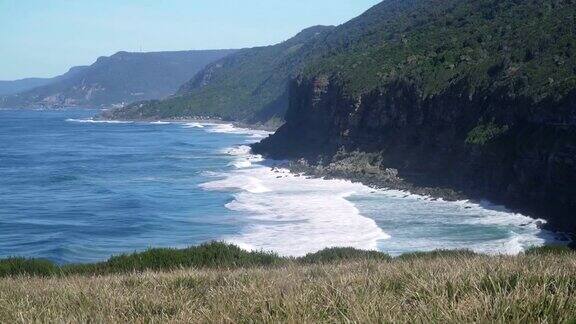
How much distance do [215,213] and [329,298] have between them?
35.1m

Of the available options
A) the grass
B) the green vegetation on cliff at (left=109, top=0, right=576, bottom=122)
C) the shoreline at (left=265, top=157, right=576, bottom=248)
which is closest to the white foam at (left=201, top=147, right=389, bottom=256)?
the shoreline at (left=265, top=157, right=576, bottom=248)

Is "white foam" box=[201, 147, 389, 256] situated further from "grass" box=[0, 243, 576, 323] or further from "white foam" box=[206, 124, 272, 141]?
"white foam" box=[206, 124, 272, 141]

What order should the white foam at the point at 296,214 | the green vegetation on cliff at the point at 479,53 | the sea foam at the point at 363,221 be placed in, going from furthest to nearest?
the green vegetation on cliff at the point at 479,53 < the white foam at the point at 296,214 < the sea foam at the point at 363,221

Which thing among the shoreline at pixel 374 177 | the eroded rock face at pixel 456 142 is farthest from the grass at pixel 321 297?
the eroded rock face at pixel 456 142

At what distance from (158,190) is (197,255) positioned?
37.7 m

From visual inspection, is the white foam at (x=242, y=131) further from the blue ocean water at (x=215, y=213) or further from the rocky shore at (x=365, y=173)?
the rocky shore at (x=365, y=173)

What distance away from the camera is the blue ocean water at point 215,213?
31734 mm

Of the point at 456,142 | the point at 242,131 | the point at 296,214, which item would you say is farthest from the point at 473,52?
the point at 242,131

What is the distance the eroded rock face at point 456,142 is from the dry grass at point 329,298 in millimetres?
28970

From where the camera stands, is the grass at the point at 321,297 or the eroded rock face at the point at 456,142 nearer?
the grass at the point at 321,297

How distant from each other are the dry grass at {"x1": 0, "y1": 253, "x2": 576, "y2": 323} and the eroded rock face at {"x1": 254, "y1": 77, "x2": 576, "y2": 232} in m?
29.0

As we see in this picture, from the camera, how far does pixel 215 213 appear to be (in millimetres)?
40500

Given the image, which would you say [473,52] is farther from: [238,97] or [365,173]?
[238,97]

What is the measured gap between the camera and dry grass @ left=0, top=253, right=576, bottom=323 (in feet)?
16.3
